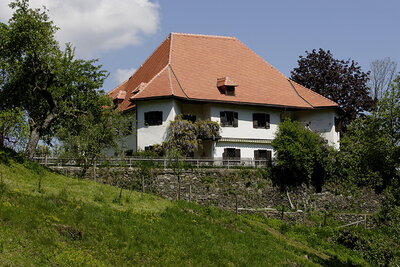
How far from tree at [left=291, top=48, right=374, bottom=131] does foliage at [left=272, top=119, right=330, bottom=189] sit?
15.1 meters

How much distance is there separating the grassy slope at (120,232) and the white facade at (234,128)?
1297 cm

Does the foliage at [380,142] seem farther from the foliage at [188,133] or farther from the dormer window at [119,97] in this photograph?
the dormer window at [119,97]

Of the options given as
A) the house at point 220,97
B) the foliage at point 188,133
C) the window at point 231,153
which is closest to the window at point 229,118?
the house at point 220,97

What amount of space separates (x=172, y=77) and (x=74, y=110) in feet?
36.3

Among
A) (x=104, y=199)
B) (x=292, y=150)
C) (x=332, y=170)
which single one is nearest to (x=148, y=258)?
(x=104, y=199)

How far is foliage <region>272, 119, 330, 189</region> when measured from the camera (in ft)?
117

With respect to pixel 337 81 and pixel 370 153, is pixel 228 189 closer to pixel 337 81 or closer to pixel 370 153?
pixel 370 153

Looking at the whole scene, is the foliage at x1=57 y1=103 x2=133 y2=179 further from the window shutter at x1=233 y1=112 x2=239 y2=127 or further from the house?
the window shutter at x1=233 y1=112 x2=239 y2=127

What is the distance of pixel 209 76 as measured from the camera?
41219 mm

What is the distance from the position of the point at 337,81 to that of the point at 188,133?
23.2 m

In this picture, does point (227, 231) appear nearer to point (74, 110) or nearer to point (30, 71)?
point (74, 110)

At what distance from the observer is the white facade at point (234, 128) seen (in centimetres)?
3762

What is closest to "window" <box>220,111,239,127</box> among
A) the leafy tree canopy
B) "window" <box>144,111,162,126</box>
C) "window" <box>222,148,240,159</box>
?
"window" <box>222,148,240,159</box>

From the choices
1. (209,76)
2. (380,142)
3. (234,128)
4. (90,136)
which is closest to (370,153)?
(380,142)
